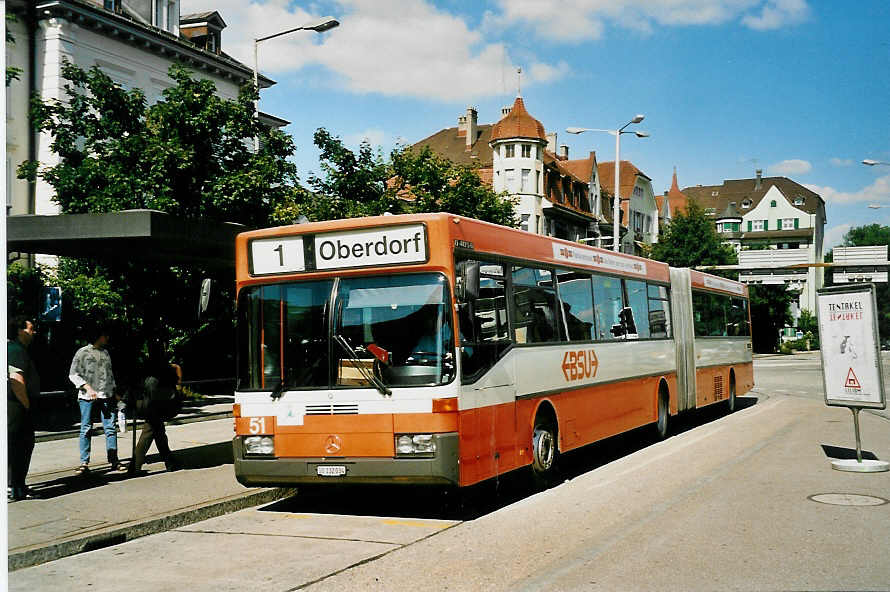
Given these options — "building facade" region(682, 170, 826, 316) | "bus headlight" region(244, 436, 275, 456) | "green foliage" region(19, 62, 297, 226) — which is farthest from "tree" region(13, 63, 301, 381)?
"building facade" region(682, 170, 826, 316)

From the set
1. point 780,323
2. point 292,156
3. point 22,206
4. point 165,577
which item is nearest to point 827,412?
point 292,156

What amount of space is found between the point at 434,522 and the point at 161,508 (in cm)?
283

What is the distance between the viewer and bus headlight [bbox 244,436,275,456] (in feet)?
31.1

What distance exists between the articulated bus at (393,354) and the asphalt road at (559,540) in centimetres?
63

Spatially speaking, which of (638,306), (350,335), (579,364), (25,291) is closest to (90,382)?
(350,335)

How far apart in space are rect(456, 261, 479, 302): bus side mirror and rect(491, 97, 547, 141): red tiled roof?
2229 inches

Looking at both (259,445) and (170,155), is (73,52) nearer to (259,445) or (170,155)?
(170,155)

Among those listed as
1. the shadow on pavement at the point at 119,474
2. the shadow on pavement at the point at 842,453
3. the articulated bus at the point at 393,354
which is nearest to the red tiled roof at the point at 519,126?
the shadow on pavement at the point at 842,453

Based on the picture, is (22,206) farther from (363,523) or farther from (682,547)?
(682,547)

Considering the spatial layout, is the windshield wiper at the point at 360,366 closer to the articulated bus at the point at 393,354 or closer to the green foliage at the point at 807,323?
the articulated bus at the point at 393,354

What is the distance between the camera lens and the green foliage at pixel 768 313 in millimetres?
71750

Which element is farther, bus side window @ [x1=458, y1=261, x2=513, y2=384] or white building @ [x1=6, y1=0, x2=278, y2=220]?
white building @ [x1=6, y1=0, x2=278, y2=220]

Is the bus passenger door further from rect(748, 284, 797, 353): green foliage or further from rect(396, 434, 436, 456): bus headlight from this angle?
rect(748, 284, 797, 353): green foliage

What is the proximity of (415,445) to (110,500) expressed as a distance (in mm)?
3608
